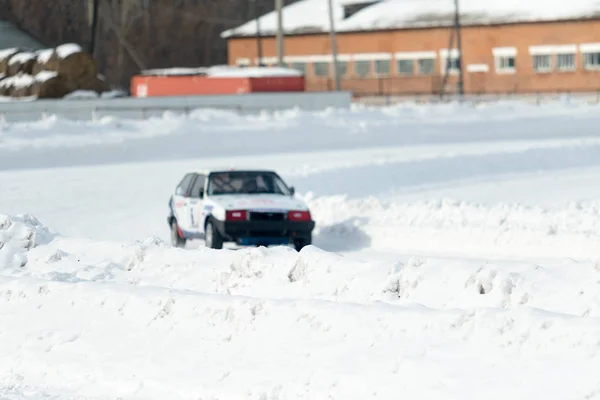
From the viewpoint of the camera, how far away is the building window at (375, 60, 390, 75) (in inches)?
3610

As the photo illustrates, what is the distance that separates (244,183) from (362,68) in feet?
230

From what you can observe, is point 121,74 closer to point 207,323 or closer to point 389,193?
point 389,193

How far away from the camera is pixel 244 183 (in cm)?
2342

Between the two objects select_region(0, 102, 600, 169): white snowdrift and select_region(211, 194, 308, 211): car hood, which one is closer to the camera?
select_region(211, 194, 308, 211): car hood

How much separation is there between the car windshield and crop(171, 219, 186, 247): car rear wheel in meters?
1.18

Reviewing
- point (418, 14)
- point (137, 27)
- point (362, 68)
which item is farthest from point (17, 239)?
point (137, 27)

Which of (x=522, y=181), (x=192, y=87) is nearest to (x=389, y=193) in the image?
(x=522, y=181)

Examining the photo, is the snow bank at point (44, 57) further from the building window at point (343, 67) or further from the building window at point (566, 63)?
the building window at point (343, 67)

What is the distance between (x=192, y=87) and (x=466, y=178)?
26.6 metres

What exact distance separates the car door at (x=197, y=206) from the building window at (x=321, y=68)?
232 ft

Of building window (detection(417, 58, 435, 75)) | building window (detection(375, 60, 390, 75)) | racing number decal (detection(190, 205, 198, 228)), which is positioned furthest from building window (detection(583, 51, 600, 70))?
racing number decal (detection(190, 205, 198, 228))

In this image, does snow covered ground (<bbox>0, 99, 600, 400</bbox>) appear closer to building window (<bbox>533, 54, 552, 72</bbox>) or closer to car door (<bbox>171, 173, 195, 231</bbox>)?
car door (<bbox>171, 173, 195, 231</bbox>)

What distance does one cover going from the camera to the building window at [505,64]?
85.7 m

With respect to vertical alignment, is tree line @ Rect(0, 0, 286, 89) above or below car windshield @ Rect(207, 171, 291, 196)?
above
